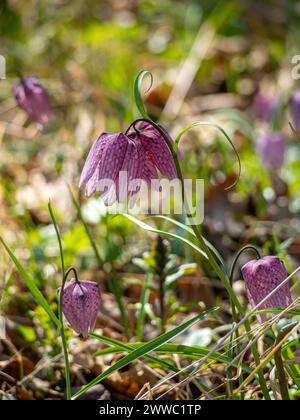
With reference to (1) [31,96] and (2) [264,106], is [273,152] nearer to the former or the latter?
(2) [264,106]

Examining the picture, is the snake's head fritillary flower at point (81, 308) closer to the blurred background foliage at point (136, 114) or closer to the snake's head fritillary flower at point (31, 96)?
the blurred background foliage at point (136, 114)

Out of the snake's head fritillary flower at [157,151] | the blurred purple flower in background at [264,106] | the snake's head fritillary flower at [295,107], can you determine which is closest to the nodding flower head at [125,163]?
the snake's head fritillary flower at [157,151]

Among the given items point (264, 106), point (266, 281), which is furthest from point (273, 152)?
point (266, 281)

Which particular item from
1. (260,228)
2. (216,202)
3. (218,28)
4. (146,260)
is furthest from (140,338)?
(218,28)

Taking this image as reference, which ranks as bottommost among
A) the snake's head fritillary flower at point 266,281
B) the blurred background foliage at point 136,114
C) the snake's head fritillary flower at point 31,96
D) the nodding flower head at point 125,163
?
the blurred background foliage at point 136,114

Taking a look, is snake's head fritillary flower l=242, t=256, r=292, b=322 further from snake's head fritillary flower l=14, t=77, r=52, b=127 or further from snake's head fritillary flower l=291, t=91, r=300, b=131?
snake's head fritillary flower l=291, t=91, r=300, b=131

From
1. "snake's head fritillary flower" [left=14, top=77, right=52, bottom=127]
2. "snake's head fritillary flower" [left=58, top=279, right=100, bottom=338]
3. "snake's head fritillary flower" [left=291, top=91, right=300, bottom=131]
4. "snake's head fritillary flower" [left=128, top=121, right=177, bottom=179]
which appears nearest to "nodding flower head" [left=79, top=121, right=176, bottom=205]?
"snake's head fritillary flower" [left=128, top=121, right=177, bottom=179]
